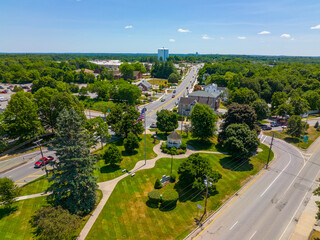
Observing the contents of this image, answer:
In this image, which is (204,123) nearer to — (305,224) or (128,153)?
(128,153)

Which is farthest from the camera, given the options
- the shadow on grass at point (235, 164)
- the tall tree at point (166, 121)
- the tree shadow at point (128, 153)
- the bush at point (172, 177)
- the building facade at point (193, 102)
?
the building facade at point (193, 102)

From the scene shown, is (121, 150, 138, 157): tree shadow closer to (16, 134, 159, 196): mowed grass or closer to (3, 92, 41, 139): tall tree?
(16, 134, 159, 196): mowed grass

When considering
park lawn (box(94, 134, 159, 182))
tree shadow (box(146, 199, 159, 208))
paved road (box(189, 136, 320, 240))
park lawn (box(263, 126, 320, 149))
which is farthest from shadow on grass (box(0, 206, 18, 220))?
park lawn (box(263, 126, 320, 149))

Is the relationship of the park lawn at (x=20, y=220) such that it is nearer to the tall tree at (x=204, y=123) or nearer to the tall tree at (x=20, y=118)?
the tall tree at (x=20, y=118)

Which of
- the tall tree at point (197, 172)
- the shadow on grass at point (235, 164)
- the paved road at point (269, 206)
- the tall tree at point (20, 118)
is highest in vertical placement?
the tall tree at point (20, 118)

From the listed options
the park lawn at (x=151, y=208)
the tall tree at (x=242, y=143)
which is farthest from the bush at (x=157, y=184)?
the tall tree at (x=242, y=143)

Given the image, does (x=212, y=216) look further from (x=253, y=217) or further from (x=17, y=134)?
(x=17, y=134)
